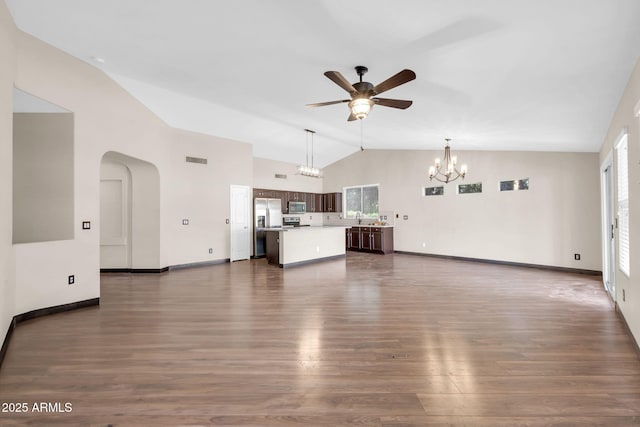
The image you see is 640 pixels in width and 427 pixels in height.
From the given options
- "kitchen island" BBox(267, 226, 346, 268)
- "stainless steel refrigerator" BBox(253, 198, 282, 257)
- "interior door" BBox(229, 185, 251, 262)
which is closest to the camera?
"kitchen island" BBox(267, 226, 346, 268)

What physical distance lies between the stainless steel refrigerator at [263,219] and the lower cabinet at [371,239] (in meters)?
2.51

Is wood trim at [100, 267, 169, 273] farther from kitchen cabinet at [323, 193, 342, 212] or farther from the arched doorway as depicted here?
kitchen cabinet at [323, 193, 342, 212]

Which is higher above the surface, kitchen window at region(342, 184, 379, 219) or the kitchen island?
kitchen window at region(342, 184, 379, 219)

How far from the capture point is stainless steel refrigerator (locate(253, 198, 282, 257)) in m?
8.35

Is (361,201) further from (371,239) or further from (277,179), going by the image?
(277,179)

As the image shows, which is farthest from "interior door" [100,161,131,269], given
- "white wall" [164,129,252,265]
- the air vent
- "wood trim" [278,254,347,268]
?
"wood trim" [278,254,347,268]

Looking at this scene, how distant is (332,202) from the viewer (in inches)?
422

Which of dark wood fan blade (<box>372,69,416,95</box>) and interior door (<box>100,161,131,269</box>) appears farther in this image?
interior door (<box>100,161,131,269</box>)

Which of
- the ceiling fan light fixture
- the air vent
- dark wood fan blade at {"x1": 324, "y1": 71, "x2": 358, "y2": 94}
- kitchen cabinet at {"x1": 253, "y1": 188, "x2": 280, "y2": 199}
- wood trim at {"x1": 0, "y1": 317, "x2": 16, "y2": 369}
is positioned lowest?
wood trim at {"x1": 0, "y1": 317, "x2": 16, "y2": 369}

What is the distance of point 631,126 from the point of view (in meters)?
2.85

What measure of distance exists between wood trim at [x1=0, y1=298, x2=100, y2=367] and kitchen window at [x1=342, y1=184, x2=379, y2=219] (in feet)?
24.9

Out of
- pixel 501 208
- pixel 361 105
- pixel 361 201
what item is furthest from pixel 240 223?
pixel 501 208

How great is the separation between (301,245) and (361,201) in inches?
149

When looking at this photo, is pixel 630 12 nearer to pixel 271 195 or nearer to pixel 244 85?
pixel 244 85
